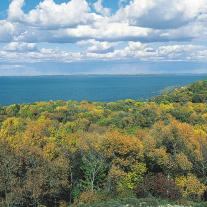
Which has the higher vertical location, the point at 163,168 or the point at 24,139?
the point at 24,139

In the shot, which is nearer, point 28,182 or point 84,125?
point 28,182

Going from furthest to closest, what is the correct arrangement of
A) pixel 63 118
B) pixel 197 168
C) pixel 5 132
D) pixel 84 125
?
pixel 63 118, pixel 84 125, pixel 5 132, pixel 197 168

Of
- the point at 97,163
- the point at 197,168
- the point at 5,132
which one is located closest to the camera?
the point at 97,163

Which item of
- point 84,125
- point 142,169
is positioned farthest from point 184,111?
point 142,169

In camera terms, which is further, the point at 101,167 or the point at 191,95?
the point at 191,95

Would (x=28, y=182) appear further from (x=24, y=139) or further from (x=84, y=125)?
(x=84, y=125)

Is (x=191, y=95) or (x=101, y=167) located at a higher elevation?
(x=191, y=95)

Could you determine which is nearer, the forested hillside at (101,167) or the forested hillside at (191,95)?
the forested hillside at (101,167)

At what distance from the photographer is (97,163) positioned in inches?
1882

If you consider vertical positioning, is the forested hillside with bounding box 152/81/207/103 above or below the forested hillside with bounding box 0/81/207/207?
above

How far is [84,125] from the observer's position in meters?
73.1

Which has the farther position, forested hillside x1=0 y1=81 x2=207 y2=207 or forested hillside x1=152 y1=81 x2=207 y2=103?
forested hillside x1=152 y1=81 x2=207 y2=103

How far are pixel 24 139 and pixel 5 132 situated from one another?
1146cm

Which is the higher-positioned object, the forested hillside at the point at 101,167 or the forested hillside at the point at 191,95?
the forested hillside at the point at 191,95
